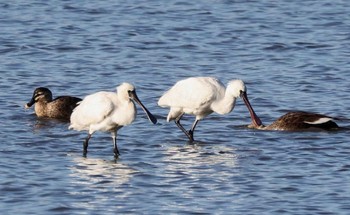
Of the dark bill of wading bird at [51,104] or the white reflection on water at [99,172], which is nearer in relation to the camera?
the white reflection on water at [99,172]

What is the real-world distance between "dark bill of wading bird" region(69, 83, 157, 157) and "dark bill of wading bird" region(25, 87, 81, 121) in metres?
2.62

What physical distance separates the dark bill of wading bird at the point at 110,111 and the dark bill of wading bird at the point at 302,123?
8.38ft

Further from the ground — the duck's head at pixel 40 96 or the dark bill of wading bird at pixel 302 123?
the duck's head at pixel 40 96

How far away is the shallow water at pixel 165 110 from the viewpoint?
465 inches

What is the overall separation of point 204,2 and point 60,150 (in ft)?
41.4

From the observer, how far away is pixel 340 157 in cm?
1365

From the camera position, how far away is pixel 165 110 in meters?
16.9

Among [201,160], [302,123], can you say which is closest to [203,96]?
[201,160]

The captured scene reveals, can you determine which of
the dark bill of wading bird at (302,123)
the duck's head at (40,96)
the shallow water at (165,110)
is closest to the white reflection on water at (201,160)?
the shallow water at (165,110)

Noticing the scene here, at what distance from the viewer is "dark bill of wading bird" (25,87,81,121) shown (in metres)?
16.4

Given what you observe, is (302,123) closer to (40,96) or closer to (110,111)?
(110,111)

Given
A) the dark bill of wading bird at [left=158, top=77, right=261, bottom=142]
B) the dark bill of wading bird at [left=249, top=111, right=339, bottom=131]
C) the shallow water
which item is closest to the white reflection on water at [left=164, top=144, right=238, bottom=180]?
the shallow water

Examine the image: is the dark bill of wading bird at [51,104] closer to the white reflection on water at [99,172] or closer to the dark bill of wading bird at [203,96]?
the dark bill of wading bird at [203,96]

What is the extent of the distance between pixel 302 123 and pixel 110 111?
3.04m
